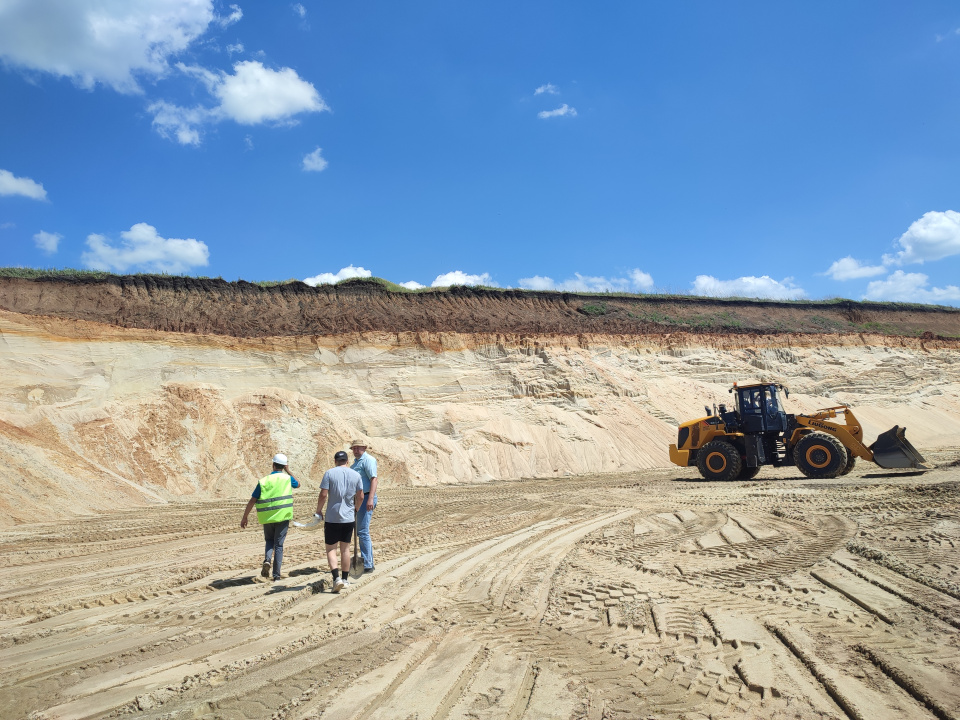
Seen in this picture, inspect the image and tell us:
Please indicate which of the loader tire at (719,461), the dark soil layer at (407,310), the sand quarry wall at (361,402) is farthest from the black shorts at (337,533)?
the dark soil layer at (407,310)

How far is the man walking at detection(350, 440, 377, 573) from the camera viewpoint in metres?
6.11

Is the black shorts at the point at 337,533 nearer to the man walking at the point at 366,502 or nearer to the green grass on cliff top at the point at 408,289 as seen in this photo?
the man walking at the point at 366,502

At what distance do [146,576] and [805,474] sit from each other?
14.7m

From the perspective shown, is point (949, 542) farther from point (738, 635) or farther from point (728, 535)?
point (738, 635)

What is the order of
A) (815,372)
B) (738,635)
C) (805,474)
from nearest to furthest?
(738,635) < (805,474) < (815,372)

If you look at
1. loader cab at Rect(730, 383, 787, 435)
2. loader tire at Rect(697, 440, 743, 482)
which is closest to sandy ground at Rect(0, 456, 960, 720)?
loader tire at Rect(697, 440, 743, 482)

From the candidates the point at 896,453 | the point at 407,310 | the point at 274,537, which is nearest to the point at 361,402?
the point at 407,310

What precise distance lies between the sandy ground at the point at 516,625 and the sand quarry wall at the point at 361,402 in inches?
296

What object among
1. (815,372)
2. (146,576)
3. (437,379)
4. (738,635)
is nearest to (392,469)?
(437,379)

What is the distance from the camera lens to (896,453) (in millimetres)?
13578

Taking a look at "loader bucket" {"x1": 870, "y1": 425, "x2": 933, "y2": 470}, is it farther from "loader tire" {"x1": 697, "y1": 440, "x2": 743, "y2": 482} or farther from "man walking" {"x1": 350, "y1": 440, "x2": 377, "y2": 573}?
"man walking" {"x1": 350, "y1": 440, "x2": 377, "y2": 573}

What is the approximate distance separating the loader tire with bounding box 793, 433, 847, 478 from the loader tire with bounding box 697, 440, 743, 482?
145 cm

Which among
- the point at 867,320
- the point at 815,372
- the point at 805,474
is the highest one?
the point at 867,320

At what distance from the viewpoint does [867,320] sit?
35938mm
